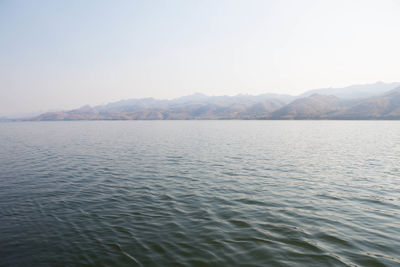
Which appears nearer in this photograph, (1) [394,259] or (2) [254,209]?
(1) [394,259]

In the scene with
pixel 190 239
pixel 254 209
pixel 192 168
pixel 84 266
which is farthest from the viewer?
pixel 192 168

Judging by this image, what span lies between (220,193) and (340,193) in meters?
10.1

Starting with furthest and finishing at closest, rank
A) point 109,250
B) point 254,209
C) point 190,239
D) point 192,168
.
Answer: point 192,168
point 254,209
point 190,239
point 109,250

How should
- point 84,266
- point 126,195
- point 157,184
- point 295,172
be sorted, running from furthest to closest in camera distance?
1. point 295,172
2. point 157,184
3. point 126,195
4. point 84,266

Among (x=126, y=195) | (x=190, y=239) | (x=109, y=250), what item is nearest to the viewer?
(x=109, y=250)

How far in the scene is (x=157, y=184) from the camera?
886 inches

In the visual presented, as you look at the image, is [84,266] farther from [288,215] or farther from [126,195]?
[288,215]

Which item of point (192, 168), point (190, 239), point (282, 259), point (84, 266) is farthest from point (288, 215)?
point (192, 168)

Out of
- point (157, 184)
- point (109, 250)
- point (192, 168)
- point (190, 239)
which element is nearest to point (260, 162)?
point (192, 168)

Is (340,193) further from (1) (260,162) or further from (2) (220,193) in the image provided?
(1) (260,162)

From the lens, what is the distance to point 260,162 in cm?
3344

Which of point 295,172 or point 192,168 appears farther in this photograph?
point 192,168

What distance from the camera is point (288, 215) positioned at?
49.0 ft

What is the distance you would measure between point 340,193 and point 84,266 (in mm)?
19378
